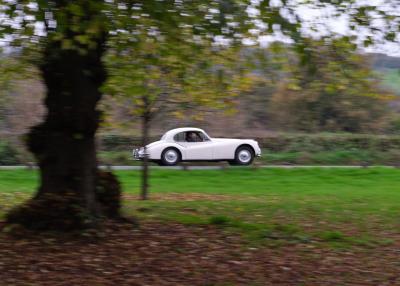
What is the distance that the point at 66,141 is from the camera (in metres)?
7.48

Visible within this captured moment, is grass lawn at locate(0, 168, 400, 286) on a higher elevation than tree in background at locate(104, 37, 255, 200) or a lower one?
lower

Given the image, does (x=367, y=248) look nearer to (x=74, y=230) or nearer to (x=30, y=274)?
(x=74, y=230)

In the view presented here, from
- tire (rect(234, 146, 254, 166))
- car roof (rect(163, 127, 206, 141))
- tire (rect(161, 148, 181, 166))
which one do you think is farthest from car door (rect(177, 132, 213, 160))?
tire (rect(234, 146, 254, 166))

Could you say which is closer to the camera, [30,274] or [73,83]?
[30,274]

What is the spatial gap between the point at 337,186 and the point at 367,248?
32.6 feet

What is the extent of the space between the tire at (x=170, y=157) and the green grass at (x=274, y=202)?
8.56 feet

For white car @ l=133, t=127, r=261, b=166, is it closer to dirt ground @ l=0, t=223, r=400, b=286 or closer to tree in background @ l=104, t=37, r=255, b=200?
tree in background @ l=104, t=37, r=255, b=200

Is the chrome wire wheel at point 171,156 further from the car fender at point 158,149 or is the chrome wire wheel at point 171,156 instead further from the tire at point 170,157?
the car fender at point 158,149

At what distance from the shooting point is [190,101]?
11789 mm

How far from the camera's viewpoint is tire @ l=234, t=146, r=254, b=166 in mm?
23422

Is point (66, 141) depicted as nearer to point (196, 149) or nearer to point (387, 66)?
point (387, 66)

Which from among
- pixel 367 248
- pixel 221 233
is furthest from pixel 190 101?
pixel 367 248

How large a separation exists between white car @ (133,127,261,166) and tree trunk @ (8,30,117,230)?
15356 mm

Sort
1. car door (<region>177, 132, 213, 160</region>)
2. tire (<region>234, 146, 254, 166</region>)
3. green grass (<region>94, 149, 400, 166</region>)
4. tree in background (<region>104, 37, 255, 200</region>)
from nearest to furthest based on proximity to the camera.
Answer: tree in background (<region>104, 37, 255, 200</region>), car door (<region>177, 132, 213, 160</region>), tire (<region>234, 146, 254, 166</region>), green grass (<region>94, 149, 400, 166</region>)
